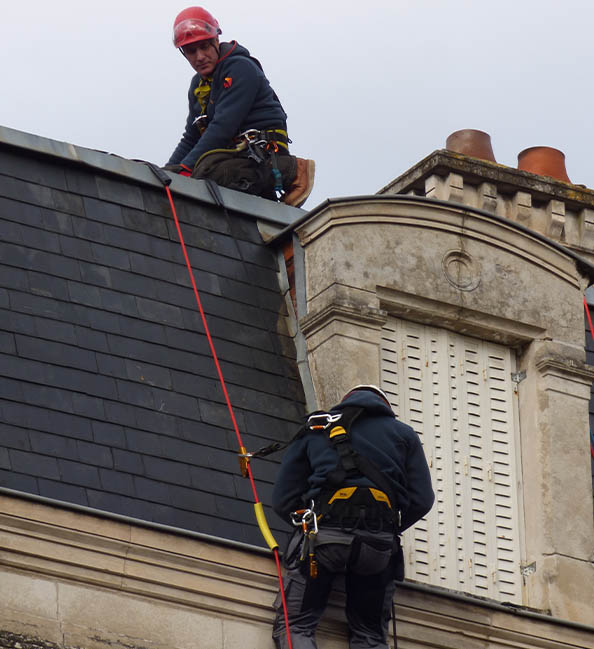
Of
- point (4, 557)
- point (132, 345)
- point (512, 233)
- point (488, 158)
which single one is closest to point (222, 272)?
point (132, 345)

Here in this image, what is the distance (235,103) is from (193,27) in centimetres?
69

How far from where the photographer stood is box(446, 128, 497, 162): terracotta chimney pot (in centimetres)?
2259

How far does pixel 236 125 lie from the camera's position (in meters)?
16.4

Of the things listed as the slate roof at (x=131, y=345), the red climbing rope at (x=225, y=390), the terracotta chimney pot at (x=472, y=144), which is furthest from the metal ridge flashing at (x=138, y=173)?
the terracotta chimney pot at (x=472, y=144)

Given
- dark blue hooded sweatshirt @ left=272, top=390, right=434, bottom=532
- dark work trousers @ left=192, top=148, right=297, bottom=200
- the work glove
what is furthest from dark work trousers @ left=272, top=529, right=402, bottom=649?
the work glove

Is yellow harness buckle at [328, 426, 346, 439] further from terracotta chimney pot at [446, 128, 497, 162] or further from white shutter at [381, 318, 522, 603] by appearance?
terracotta chimney pot at [446, 128, 497, 162]

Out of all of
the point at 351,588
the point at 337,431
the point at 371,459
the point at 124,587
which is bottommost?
the point at 124,587

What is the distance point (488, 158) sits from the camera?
23.1 metres

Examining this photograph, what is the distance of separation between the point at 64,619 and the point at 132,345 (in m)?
2.21

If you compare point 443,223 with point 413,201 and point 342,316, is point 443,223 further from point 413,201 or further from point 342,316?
point 342,316

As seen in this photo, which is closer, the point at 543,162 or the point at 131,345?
the point at 131,345

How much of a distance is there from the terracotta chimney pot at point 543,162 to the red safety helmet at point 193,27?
7.26 metres

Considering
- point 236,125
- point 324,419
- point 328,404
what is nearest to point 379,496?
point 324,419

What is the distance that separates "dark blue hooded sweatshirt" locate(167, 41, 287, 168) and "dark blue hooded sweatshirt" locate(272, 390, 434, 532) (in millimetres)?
3849
